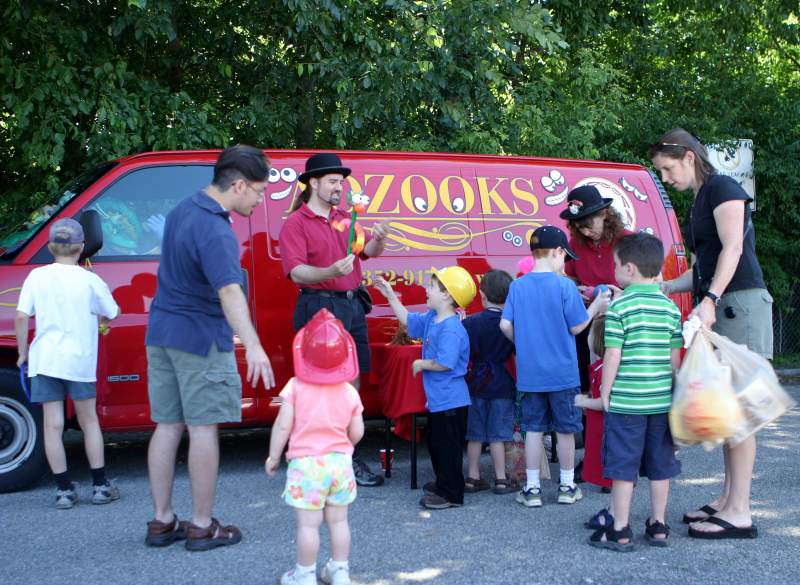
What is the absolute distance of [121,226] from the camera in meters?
5.86

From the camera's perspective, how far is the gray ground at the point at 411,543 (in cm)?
400

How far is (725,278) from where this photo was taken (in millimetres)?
4480

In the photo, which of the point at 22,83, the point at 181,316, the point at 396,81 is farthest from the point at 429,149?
the point at 181,316

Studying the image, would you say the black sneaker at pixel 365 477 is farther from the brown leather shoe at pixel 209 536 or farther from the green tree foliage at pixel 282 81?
the green tree foliage at pixel 282 81

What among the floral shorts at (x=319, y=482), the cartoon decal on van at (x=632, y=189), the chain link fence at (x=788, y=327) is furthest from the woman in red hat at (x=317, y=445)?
the chain link fence at (x=788, y=327)

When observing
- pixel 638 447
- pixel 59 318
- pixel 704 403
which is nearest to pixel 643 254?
pixel 704 403

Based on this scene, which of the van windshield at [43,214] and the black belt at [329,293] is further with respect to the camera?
the van windshield at [43,214]

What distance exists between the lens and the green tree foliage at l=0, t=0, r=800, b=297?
7.77 meters

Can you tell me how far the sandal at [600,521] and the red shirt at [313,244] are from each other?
195 centimetres

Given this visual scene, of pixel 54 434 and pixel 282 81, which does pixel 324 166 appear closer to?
pixel 54 434

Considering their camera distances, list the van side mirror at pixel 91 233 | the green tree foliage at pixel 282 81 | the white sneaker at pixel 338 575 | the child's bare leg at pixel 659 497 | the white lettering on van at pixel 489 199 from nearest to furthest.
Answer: the white sneaker at pixel 338 575 < the child's bare leg at pixel 659 497 < the van side mirror at pixel 91 233 < the white lettering on van at pixel 489 199 < the green tree foliage at pixel 282 81

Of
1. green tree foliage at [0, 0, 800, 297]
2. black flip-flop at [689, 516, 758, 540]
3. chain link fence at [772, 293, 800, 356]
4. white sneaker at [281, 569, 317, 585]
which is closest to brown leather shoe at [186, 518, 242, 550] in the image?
white sneaker at [281, 569, 317, 585]

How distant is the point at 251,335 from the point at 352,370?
1.94ft

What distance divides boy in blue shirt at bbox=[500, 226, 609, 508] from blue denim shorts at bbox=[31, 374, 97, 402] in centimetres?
248
